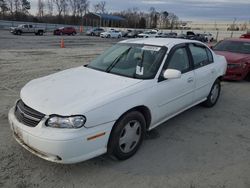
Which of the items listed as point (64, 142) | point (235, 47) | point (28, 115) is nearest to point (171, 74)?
point (64, 142)

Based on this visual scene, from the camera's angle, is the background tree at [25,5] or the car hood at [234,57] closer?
the car hood at [234,57]

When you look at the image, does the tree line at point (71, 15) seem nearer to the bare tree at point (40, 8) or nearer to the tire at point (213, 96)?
the bare tree at point (40, 8)

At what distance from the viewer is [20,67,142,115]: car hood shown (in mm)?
2891

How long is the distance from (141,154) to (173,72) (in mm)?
1282

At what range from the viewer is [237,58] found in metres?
8.16

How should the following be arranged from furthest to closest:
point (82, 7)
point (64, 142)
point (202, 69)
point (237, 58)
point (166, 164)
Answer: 1. point (82, 7)
2. point (237, 58)
3. point (202, 69)
4. point (166, 164)
5. point (64, 142)

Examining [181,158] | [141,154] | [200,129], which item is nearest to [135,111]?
[141,154]

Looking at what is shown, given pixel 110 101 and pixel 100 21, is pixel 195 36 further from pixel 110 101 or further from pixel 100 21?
pixel 100 21

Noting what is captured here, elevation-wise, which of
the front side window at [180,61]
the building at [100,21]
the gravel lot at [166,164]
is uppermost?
the building at [100,21]

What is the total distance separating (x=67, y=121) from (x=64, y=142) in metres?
0.23

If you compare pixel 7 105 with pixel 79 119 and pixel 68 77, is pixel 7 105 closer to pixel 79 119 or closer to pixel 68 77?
pixel 68 77

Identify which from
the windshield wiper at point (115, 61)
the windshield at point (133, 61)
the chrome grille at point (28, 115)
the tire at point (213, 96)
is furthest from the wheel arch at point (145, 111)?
the tire at point (213, 96)

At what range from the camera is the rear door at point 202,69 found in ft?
15.4

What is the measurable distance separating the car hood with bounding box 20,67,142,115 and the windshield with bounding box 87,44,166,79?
0.20 meters
